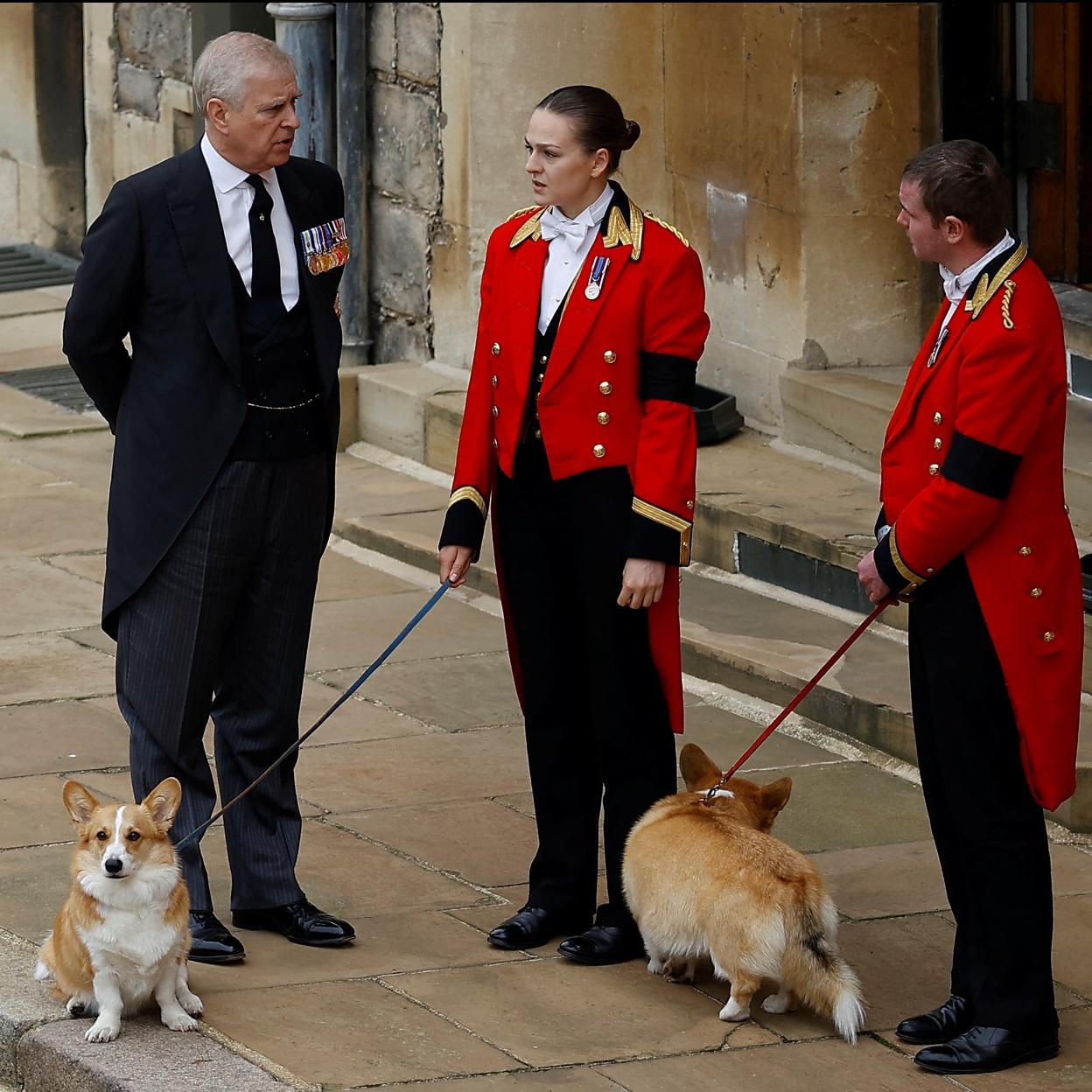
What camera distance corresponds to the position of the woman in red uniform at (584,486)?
15.5 feet

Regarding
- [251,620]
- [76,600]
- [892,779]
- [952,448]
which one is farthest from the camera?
[76,600]

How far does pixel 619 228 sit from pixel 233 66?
85 cm

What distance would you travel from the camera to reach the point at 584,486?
4.80 m

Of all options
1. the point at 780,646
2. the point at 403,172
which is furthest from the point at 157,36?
the point at 780,646

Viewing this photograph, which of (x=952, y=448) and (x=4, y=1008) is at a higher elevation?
(x=952, y=448)

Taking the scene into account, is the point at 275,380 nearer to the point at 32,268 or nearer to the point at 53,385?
the point at 53,385

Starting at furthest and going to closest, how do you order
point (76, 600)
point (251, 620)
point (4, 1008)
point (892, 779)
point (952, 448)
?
Answer: point (76, 600) < point (892, 779) < point (251, 620) < point (4, 1008) < point (952, 448)

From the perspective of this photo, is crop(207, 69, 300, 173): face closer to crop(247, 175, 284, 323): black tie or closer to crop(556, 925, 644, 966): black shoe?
crop(247, 175, 284, 323): black tie

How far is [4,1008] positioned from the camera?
457cm

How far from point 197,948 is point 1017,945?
5.53 ft

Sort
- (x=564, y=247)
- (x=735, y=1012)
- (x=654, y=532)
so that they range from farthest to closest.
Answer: (x=564, y=247) → (x=654, y=532) → (x=735, y=1012)

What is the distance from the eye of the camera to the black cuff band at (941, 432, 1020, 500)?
4227mm

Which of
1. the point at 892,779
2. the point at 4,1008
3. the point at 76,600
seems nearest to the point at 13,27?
A: the point at 76,600

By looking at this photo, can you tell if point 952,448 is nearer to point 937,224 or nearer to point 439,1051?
point 937,224
